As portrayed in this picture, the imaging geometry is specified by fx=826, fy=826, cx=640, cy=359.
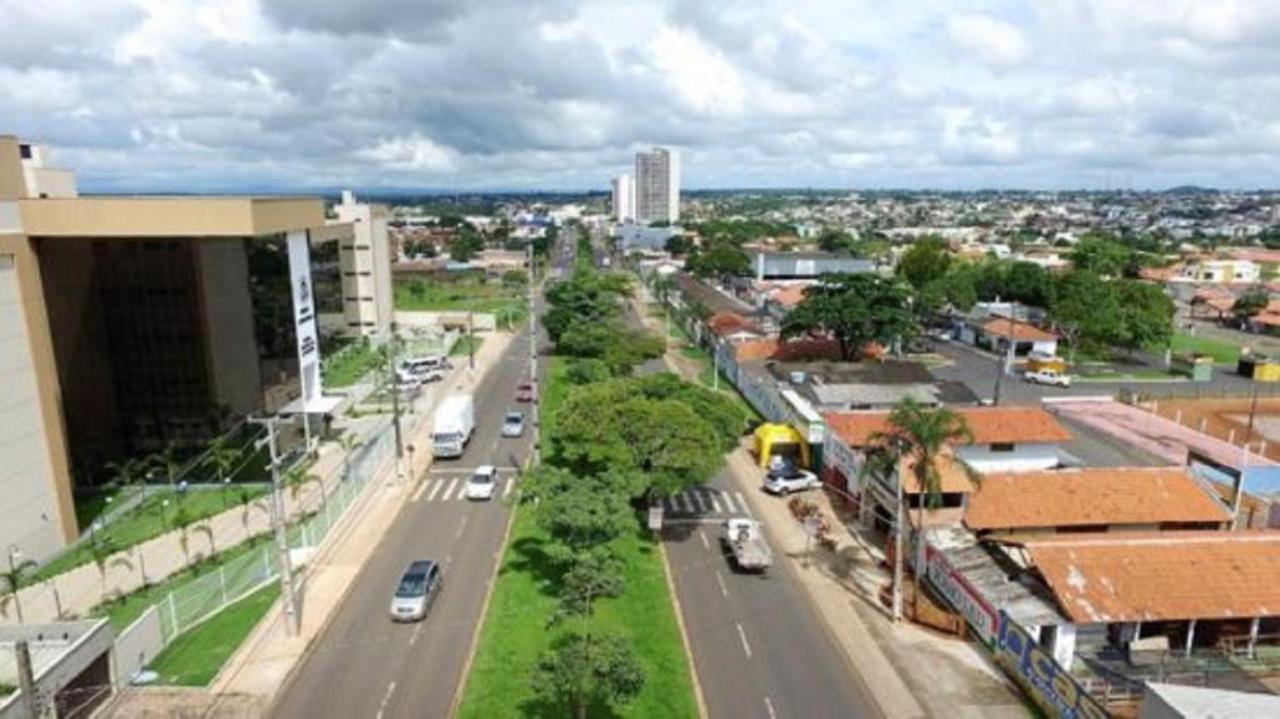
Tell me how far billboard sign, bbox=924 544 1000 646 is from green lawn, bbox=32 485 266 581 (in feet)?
118

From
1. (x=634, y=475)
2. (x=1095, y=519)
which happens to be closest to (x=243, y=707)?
(x=634, y=475)

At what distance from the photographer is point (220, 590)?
34156mm

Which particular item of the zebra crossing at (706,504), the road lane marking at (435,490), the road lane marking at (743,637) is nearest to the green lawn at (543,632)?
the road lane marking at (743,637)

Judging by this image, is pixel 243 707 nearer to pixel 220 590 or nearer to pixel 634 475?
pixel 220 590

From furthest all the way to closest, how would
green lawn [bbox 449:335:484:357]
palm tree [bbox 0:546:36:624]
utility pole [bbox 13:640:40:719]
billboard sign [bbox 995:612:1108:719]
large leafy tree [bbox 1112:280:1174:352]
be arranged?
1. green lawn [bbox 449:335:484:357]
2. large leafy tree [bbox 1112:280:1174:352]
3. palm tree [bbox 0:546:36:624]
4. billboard sign [bbox 995:612:1108:719]
5. utility pole [bbox 13:640:40:719]

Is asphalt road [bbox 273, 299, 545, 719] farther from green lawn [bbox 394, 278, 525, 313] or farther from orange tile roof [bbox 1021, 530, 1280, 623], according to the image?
green lawn [bbox 394, 278, 525, 313]

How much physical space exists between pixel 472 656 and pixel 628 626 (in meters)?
5.79

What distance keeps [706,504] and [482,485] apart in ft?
40.7

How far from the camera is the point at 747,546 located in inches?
1444

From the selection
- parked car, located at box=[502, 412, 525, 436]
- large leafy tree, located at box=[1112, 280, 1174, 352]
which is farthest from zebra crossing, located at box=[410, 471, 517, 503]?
large leafy tree, located at box=[1112, 280, 1174, 352]

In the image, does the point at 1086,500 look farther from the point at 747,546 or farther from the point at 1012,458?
the point at 747,546

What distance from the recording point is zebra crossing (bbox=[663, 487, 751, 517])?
43625mm

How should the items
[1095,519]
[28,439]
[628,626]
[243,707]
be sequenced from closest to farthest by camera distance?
1. [243,707]
2. [628,626]
3. [1095,519]
4. [28,439]

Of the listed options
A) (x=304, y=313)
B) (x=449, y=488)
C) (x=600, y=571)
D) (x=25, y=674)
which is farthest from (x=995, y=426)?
(x=25, y=674)
